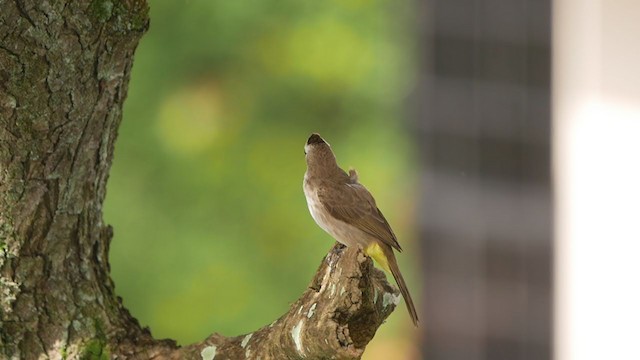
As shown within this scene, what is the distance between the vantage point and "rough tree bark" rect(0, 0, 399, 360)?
2.33 m

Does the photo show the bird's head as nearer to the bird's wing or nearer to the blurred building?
the bird's wing

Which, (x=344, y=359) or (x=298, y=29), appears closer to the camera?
(x=344, y=359)

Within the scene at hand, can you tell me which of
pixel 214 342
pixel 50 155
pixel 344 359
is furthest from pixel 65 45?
pixel 344 359

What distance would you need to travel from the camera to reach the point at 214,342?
2400mm

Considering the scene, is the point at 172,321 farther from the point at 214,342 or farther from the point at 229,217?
the point at 214,342

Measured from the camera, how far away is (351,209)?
8.72 feet

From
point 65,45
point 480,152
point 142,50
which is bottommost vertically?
point 65,45

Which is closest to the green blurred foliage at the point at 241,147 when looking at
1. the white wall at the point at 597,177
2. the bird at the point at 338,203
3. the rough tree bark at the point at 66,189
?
the white wall at the point at 597,177

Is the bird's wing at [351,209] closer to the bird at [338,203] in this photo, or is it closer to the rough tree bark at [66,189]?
the bird at [338,203]

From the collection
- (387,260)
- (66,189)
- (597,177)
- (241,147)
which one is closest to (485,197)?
(597,177)

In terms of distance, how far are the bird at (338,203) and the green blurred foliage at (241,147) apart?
7.24 feet

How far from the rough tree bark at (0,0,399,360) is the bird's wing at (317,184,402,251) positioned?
0.23m

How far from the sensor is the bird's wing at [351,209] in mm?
2637

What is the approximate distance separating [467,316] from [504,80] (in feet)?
2.98
